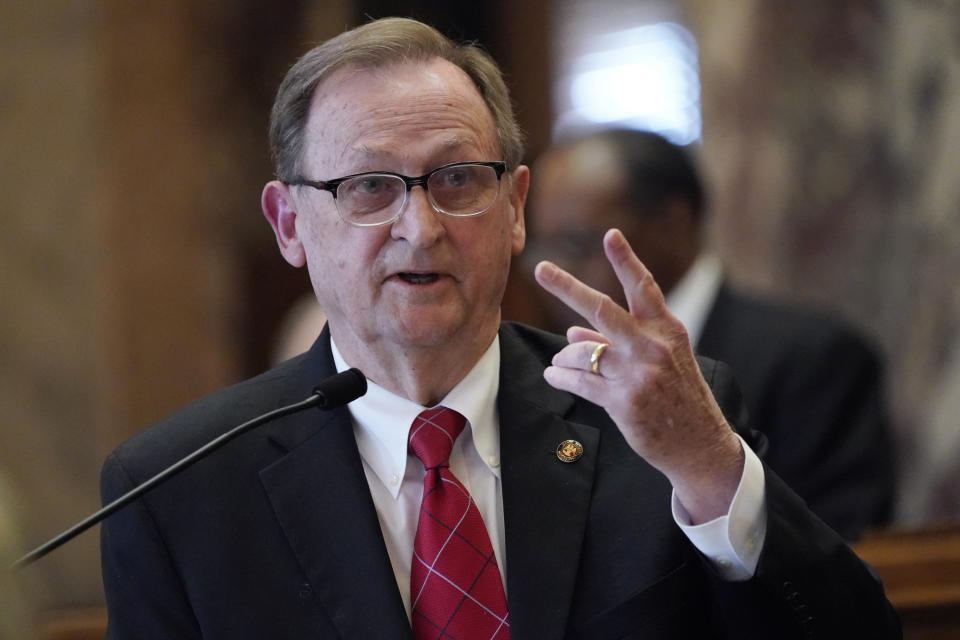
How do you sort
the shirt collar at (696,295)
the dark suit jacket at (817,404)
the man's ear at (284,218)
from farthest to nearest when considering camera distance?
1. the shirt collar at (696,295)
2. the dark suit jacket at (817,404)
3. the man's ear at (284,218)

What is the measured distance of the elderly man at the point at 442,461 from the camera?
6.42 feet

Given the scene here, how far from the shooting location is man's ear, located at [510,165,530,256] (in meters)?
2.46

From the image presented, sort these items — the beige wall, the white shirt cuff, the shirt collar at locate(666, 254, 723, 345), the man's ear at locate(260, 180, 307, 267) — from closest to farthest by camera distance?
the white shirt cuff, the man's ear at locate(260, 180, 307, 267), the shirt collar at locate(666, 254, 723, 345), the beige wall

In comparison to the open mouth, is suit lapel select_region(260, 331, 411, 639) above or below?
below

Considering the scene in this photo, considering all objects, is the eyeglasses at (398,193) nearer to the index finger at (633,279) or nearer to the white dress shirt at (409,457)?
the white dress shirt at (409,457)

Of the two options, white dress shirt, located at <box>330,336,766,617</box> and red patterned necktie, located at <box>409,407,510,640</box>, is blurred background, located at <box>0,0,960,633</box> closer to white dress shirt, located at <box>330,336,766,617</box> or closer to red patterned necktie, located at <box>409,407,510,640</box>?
white dress shirt, located at <box>330,336,766,617</box>

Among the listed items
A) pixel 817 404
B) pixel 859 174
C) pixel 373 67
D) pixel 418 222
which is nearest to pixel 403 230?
pixel 418 222

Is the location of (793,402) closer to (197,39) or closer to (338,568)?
(338,568)

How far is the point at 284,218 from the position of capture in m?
2.47

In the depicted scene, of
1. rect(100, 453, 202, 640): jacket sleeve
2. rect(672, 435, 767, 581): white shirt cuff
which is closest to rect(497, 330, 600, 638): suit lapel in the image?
rect(672, 435, 767, 581): white shirt cuff

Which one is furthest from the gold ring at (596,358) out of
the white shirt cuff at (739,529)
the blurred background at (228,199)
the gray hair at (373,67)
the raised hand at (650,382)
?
the blurred background at (228,199)

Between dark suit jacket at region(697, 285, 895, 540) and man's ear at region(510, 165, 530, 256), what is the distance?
5.55ft

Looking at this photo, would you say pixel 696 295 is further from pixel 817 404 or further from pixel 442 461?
pixel 442 461

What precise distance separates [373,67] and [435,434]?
2.13ft
